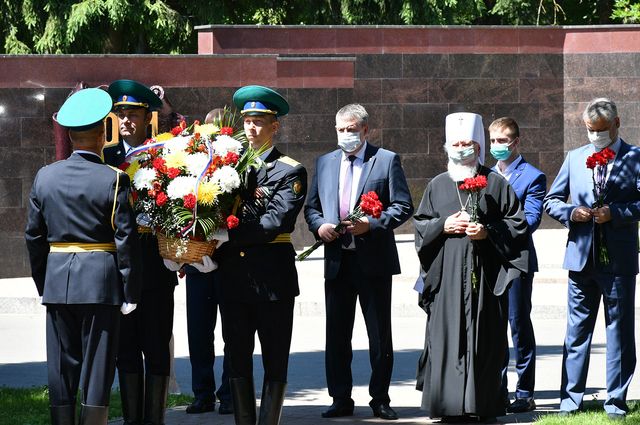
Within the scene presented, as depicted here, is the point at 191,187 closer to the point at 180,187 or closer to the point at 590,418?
the point at 180,187

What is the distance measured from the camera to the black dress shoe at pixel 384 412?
8508mm

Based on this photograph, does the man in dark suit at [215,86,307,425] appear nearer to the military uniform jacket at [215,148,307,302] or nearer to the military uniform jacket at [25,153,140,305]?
the military uniform jacket at [215,148,307,302]

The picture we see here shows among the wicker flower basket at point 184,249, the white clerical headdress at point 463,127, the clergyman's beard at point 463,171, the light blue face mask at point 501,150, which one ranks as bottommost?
the wicker flower basket at point 184,249

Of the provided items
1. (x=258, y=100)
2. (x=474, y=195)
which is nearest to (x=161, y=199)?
(x=258, y=100)

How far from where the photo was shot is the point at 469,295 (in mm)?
8352

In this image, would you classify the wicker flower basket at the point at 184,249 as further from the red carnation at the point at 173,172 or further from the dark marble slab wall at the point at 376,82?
the dark marble slab wall at the point at 376,82

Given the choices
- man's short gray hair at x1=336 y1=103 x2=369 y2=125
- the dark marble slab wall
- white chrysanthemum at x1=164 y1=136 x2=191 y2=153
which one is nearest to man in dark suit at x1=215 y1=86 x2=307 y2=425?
white chrysanthemum at x1=164 y1=136 x2=191 y2=153

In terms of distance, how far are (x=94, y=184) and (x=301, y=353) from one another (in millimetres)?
5160

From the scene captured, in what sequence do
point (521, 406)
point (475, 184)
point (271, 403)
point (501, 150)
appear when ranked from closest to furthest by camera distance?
point (271, 403) < point (475, 184) < point (521, 406) < point (501, 150)

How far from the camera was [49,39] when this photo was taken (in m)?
25.9

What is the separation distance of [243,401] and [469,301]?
1.61 metres

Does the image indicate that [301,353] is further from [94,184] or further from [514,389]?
[94,184]

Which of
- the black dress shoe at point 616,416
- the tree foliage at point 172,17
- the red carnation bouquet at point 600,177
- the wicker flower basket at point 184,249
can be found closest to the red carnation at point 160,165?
the wicker flower basket at point 184,249

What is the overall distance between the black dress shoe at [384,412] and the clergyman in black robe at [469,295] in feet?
0.78
